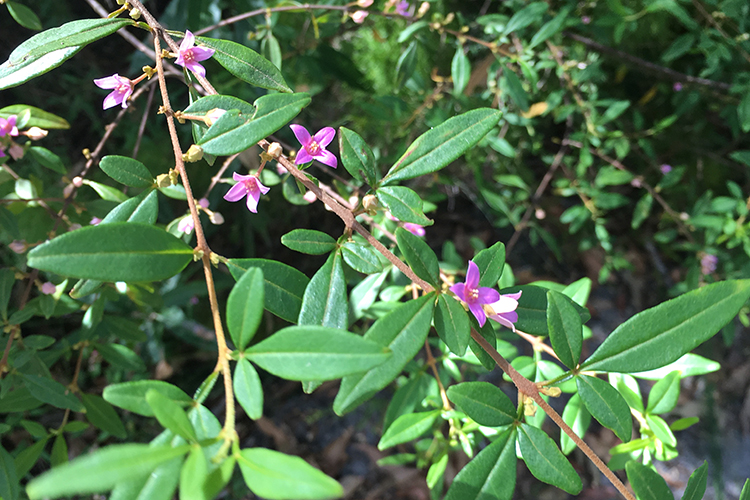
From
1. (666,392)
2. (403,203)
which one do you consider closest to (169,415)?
(403,203)

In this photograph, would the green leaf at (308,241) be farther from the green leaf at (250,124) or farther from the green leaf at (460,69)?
the green leaf at (460,69)

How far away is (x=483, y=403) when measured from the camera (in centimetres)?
69

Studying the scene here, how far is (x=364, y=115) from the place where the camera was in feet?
7.43

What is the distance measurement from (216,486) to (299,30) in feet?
6.57

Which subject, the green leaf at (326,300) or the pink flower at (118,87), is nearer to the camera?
the green leaf at (326,300)

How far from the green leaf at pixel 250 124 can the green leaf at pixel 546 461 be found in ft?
1.91

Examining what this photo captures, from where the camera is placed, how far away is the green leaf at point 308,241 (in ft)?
2.36

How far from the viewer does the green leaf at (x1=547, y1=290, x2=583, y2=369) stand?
675 mm

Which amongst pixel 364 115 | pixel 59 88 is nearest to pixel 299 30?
pixel 364 115

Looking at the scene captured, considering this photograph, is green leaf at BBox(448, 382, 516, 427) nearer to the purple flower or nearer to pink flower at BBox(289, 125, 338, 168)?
the purple flower

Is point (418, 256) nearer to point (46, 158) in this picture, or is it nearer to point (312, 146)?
point (312, 146)

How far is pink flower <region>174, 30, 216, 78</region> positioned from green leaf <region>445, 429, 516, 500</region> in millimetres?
739

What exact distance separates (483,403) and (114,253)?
561 mm

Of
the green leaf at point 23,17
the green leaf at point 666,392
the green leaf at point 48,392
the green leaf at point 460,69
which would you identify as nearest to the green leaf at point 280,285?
the green leaf at point 48,392
